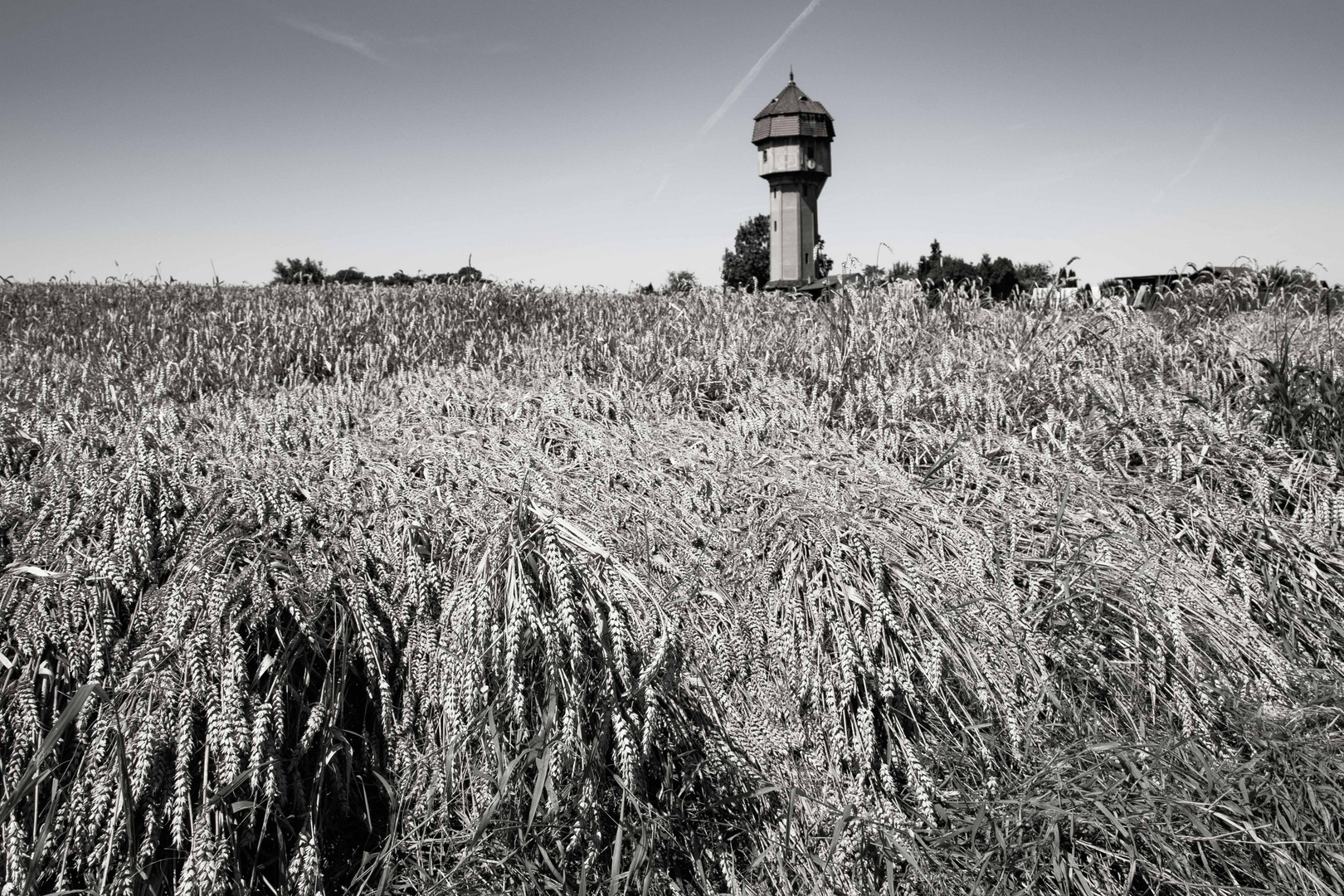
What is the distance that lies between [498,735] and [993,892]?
102 centimetres

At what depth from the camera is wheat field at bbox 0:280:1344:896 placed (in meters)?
1.51

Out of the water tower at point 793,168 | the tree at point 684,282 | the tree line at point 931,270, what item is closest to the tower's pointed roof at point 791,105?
the water tower at point 793,168

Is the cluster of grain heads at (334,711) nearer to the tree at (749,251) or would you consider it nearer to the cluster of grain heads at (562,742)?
the cluster of grain heads at (562,742)

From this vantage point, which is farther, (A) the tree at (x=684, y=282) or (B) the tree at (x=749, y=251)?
(B) the tree at (x=749, y=251)

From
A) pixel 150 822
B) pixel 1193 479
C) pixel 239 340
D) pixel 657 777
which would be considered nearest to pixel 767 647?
pixel 657 777

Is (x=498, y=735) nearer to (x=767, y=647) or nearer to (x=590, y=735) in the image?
(x=590, y=735)

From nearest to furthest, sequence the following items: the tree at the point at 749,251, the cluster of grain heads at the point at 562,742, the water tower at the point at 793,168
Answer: the cluster of grain heads at the point at 562,742 → the water tower at the point at 793,168 → the tree at the point at 749,251

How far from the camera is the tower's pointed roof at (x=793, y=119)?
1809 inches

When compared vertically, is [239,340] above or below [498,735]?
above

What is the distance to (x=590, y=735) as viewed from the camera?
1.68m

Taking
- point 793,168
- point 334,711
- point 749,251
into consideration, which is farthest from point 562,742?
point 749,251

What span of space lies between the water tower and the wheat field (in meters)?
42.4

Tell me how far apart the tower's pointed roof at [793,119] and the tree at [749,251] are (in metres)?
10.1

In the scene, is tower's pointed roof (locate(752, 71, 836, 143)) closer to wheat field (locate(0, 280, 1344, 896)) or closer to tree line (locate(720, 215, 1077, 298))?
tree line (locate(720, 215, 1077, 298))
